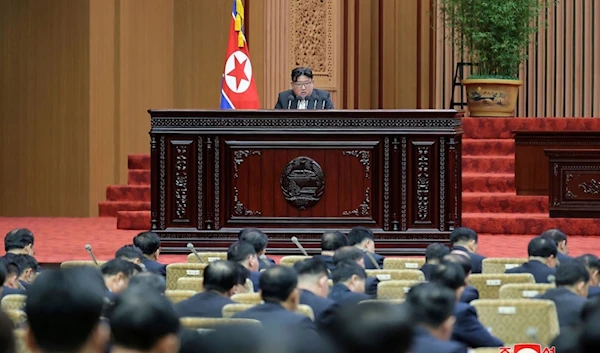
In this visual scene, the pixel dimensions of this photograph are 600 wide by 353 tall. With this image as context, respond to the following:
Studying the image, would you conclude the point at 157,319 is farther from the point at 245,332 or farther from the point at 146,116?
the point at 146,116

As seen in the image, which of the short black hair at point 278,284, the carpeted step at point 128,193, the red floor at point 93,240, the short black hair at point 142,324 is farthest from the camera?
the carpeted step at point 128,193

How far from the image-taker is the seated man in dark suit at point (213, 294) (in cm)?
451

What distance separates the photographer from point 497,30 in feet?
45.4

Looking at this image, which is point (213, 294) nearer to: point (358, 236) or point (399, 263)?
point (399, 263)

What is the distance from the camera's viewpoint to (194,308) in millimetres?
4527

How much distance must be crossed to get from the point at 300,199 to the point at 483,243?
6.71ft

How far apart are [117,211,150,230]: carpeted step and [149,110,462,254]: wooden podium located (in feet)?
8.38

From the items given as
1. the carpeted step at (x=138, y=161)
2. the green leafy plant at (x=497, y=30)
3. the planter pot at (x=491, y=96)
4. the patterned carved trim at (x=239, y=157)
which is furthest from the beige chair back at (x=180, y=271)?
the green leafy plant at (x=497, y=30)

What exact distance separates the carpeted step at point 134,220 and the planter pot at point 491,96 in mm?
4393

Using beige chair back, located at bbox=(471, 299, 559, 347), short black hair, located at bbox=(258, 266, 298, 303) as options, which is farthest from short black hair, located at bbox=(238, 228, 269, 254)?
short black hair, located at bbox=(258, 266, 298, 303)

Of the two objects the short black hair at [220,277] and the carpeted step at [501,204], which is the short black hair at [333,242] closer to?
the short black hair at [220,277]

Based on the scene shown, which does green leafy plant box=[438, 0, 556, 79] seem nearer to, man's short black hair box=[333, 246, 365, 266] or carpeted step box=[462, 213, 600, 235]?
carpeted step box=[462, 213, 600, 235]

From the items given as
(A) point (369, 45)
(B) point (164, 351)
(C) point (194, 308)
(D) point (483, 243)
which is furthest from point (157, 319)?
(A) point (369, 45)

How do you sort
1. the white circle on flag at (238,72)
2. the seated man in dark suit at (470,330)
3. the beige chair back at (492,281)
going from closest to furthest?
the seated man in dark suit at (470,330) < the beige chair back at (492,281) < the white circle on flag at (238,72)
